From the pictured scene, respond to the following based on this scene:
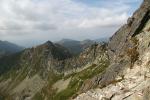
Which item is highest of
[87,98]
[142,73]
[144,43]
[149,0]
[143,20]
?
[149,0]

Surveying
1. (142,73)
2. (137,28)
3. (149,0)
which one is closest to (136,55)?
(142,73)

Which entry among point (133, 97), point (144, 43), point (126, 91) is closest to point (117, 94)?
point (126, 91)

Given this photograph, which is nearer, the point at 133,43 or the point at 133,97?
the point at 133,97

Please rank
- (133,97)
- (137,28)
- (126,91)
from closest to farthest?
(133,97)
(126,91)
(137,28)

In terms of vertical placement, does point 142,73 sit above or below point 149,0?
below

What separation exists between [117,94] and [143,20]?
7652cm

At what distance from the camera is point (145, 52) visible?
7156cm

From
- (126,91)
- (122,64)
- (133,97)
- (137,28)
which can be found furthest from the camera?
(137,28)

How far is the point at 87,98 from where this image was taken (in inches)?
2256

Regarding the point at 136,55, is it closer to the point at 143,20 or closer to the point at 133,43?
the point at 133,43

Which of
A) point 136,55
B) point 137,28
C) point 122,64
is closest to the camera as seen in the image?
point 136,55

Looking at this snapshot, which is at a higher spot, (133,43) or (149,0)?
(149,0)

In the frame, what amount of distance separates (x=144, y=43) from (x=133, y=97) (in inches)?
1457

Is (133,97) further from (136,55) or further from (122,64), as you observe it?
(122,64)
